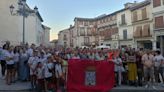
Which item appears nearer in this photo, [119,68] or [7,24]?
[119,68]

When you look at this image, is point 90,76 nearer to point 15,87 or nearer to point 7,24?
point 15,87

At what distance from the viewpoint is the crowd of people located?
14.9m

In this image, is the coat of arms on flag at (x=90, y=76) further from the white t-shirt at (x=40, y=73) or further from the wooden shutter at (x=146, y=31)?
the wooden shutter at (x=146, y=31)

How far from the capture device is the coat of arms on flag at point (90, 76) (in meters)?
14.9

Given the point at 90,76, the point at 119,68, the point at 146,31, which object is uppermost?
the point at 146,31

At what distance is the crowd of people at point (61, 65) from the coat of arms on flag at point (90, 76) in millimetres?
998

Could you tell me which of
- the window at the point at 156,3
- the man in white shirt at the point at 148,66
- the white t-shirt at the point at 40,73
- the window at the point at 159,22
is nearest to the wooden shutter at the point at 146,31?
the window at the point at 159,22

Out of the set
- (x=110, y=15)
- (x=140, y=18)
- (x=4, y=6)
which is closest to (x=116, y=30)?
(x=110, y=15)

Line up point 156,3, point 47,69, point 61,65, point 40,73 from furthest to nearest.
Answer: point 156,3
point 61,65
point 40,73
point 47,69

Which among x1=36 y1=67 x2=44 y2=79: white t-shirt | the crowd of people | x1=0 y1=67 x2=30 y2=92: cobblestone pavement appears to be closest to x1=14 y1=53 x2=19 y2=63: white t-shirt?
the crowd of people

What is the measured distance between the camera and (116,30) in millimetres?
74125

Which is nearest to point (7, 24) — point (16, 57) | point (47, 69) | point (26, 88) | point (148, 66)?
point (16, 57)

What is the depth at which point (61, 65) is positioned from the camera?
589 inches

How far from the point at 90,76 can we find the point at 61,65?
1438 mm
